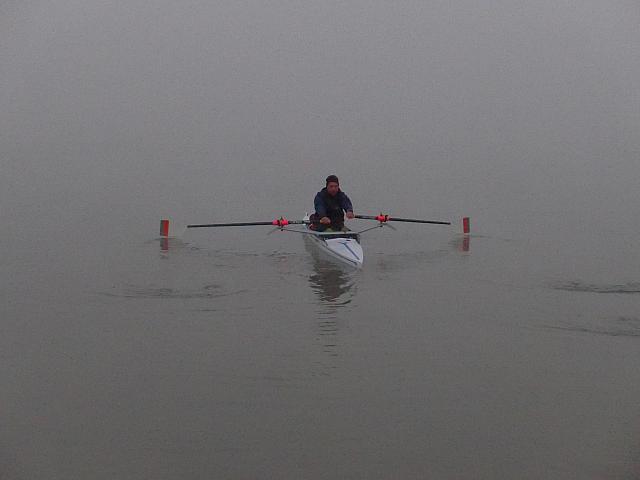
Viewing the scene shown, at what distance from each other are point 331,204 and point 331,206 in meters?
0.04

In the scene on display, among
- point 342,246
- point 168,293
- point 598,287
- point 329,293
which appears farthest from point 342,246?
point 598,287

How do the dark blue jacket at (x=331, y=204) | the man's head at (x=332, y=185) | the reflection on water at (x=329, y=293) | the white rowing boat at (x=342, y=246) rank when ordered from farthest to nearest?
the dark blue jacket at (x=331, y=204), the man's head at (x=332, y=185), the white rowing boat at (x=342, y=246), the reflection on water at (x=329, y=293)

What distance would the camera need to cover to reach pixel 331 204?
49.0 ft

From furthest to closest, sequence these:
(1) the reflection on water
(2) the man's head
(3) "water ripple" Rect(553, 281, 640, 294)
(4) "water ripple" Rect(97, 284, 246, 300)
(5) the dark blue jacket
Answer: (5) the dark blue jacket < (2) the man's head < (3) "water ripple" Rect(553, 281, 640, 294) < (4) "water ripple" Rect(97, 284, 246, 300) < (1) the reflection on water

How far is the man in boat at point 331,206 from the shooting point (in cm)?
1456

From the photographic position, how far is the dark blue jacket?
14.7 metres

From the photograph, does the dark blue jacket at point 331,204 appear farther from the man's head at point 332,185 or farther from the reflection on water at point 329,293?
the reflection on water at point 329,293

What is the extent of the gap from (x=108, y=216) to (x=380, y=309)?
13718 mm

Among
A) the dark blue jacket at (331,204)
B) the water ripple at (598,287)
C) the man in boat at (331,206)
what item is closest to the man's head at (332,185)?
the man in boat at (331,206)

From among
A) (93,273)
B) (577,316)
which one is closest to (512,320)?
(577,316)

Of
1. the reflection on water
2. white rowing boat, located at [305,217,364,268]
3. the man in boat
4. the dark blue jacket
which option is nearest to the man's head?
the man in boat

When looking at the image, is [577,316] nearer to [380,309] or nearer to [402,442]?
[380,309]

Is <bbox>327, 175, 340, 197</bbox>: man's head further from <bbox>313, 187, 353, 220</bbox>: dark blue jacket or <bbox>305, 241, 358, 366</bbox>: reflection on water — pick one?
<bbox>305, 241, 358, 366</bbox>: reflection on water

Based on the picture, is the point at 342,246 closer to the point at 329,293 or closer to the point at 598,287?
the point at 329,293
